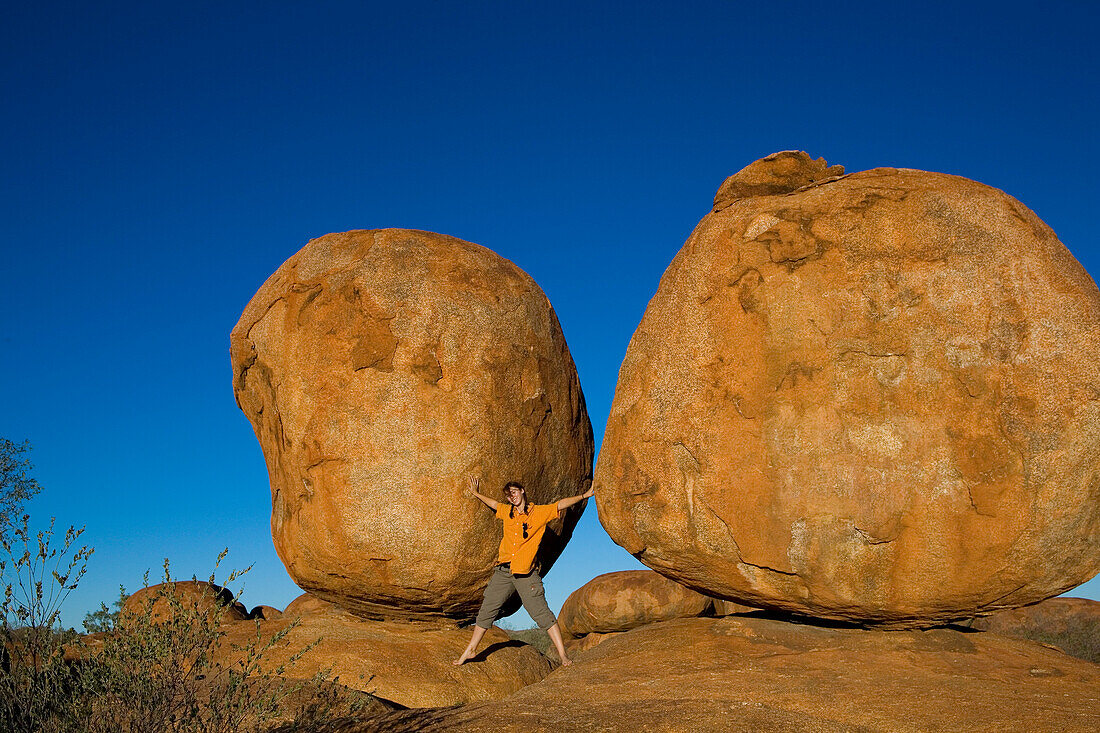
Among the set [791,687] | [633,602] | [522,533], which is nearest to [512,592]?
[522,533]

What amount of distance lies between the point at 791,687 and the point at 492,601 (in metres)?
3.02

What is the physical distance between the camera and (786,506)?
6.44 meters

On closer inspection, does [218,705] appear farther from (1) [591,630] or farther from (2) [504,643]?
(1) [591,630]

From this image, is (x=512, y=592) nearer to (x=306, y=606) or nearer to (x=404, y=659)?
(x=404, y=659)

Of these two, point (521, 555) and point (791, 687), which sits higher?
point (521, 555)

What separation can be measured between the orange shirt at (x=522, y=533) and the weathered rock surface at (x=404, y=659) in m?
1.12

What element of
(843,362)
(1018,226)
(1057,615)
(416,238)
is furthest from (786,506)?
(1057,615)

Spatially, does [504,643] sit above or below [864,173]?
below

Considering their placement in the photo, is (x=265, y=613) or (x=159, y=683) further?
(x=265, y=613)

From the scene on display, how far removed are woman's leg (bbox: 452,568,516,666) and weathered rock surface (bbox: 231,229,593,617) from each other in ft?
1.15

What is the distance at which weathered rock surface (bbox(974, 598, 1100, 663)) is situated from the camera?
11.5 meters

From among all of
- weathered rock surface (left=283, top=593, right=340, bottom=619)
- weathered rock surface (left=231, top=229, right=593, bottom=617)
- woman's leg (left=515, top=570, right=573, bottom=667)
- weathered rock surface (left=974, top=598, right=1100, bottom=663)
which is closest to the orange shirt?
woman's leg (left=515, top=570, right=573, bottom=667)

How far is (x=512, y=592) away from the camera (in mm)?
8008

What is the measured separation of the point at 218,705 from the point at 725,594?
393cm
